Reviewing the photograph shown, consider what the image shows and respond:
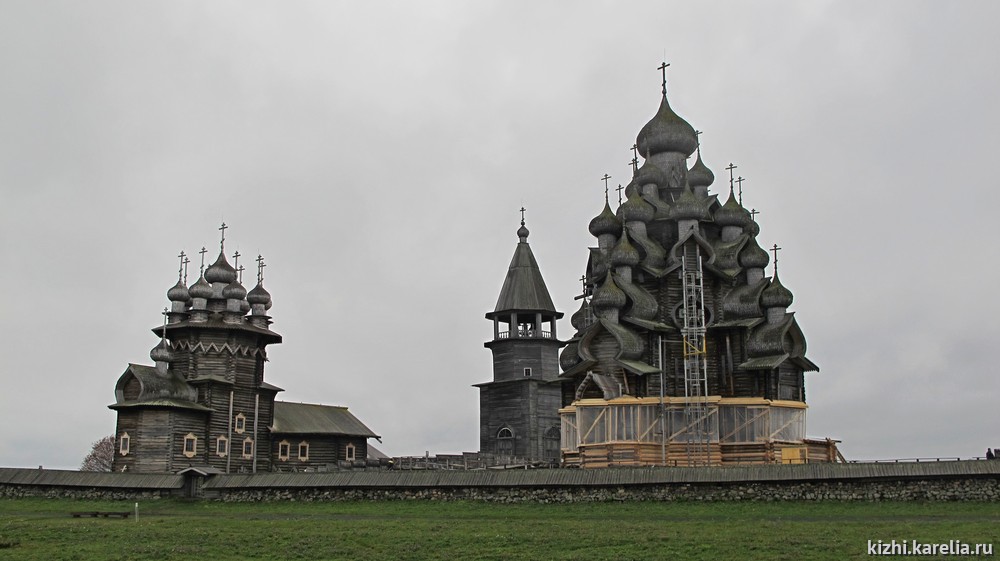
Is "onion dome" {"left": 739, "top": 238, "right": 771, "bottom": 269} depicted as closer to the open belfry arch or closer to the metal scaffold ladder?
the open belfry arch

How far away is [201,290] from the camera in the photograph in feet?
171

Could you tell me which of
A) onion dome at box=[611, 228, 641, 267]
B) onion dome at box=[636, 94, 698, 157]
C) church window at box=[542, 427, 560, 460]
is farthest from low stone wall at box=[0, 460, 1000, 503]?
church window at box=[542, 427, 560, 460]

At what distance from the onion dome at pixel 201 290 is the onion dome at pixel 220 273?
0.50 m

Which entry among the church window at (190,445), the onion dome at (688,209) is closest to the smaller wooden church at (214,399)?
the church window at (190,445)

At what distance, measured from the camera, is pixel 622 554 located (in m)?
20.8

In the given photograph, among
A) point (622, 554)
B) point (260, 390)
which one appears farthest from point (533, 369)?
point (622, 554)

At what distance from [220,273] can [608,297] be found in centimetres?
2040

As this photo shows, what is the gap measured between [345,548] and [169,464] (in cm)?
2770

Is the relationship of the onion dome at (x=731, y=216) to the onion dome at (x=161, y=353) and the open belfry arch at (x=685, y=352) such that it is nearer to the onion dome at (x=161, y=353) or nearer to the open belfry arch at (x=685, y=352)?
the open belfry arch at (x=685, y=352)

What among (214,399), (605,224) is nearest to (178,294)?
(214,399)

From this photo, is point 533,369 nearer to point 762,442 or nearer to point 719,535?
point 762,442

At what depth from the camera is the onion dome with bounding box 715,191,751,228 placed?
48000 millimetres

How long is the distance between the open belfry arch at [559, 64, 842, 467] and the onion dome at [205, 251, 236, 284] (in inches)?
683

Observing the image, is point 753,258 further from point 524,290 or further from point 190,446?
point 190,446
